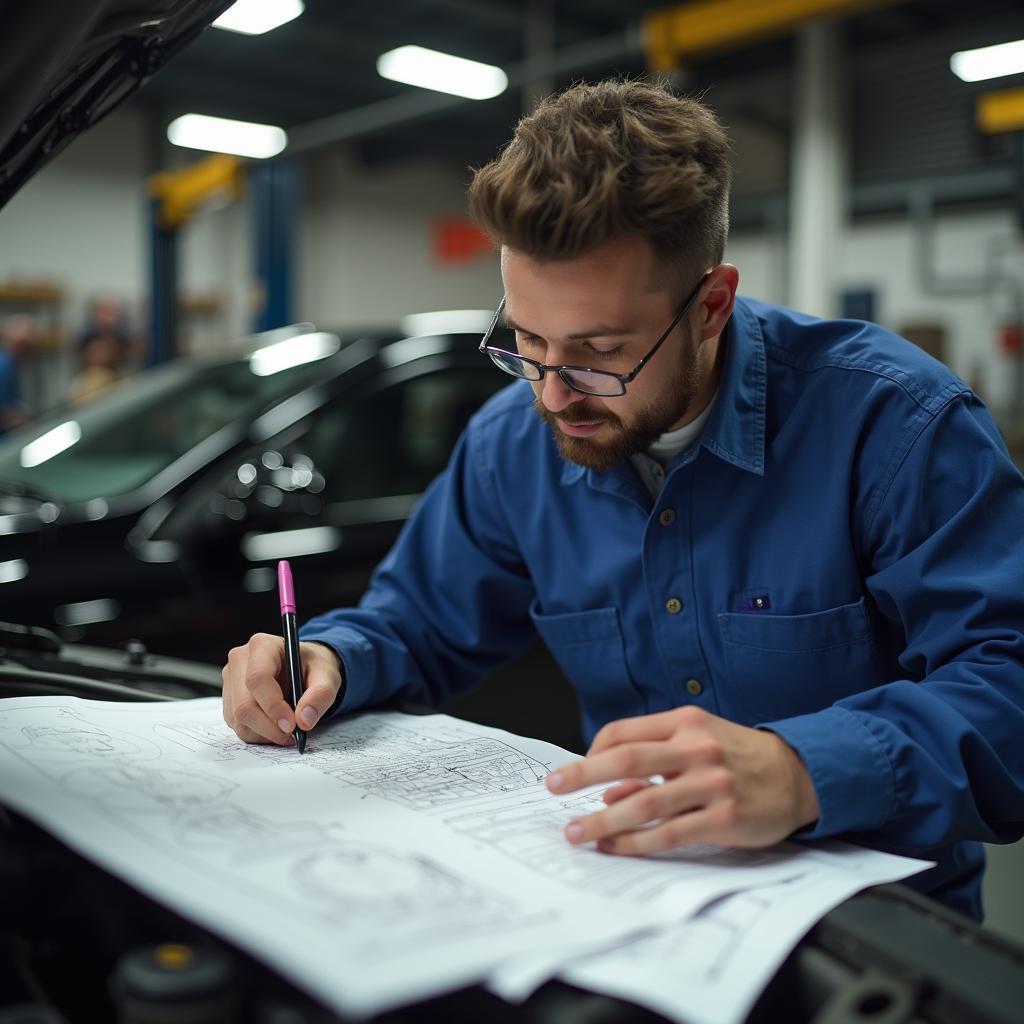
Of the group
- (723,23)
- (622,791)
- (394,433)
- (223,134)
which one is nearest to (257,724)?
(622,791)

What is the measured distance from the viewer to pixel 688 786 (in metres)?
0.77

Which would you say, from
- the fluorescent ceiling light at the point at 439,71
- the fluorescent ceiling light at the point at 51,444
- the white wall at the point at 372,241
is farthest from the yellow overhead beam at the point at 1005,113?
the white wall at the point at 372,241

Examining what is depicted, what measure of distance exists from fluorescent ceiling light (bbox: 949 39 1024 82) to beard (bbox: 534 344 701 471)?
295 inches

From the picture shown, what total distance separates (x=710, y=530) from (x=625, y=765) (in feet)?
1.52

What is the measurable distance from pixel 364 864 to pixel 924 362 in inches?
32.5

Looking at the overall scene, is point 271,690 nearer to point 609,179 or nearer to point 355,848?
point 355,848

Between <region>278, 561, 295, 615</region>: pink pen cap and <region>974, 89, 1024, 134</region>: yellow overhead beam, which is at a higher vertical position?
<region>974, 89, 1024, 134</region>: yellow overhead beam

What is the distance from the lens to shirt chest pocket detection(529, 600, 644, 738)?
1.28 m

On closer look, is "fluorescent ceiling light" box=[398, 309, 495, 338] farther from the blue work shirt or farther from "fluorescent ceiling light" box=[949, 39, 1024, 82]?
"fluorescent ceiling light" box=[949, 39, 1024, 82]

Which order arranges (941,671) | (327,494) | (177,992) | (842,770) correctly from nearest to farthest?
1. (177,992)
2. (842,770)
3. (941,671)
4. (327,494)

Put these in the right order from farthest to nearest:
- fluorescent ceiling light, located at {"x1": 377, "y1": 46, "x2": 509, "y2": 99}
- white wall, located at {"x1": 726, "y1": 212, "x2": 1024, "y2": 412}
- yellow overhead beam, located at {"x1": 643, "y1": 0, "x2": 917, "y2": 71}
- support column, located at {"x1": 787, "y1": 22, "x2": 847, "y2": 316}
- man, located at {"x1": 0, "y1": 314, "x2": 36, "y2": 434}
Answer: white wall, located at {"x1": 726, "y1": 212, "x2": 1024, "y2": 412} < fluorescent ceiling light, located at {"x1": 377, "y1": 46, "x2": 509, "y2": 99} < support column, located at {"x1": 787, "y1": 22, "x2": 847, "y2": 316} < man, located at {"x1": 0, "y1": 314, "x2": 36, "y2": 434} < yellow overhead beam, located at {"x1": 643, "y1": 0, "x2": 917, "y2": 71}

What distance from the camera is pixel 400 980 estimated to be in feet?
1.76

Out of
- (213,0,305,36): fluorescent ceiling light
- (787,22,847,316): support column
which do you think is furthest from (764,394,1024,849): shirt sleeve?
(787,22,847,316): support column

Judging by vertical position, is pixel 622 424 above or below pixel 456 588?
above
